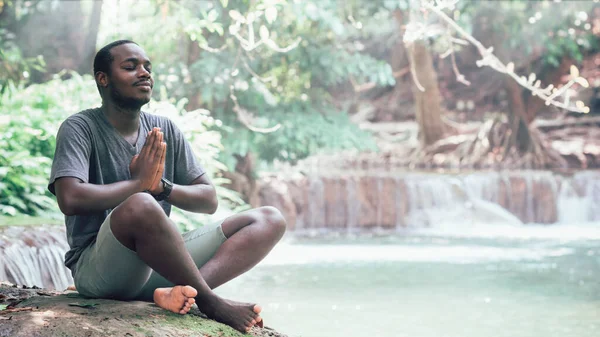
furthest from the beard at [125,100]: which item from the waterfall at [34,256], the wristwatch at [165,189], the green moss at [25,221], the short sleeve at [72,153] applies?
the green moss at [25,221]

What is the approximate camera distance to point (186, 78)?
9.85m

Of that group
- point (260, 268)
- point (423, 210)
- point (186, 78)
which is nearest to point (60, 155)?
point (260, 268)

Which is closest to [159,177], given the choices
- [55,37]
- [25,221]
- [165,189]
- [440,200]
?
[165,189]

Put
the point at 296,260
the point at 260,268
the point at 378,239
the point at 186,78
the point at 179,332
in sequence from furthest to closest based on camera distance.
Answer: the point at 378,239 < the point at 186,78 < the point at 296,260 < the point at 260,268 < the point at 179,332

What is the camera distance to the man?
2.96 m

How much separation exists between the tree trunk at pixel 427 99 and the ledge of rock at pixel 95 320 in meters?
11.6

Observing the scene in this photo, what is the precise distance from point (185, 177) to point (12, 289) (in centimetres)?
94

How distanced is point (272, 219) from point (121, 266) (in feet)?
2.14

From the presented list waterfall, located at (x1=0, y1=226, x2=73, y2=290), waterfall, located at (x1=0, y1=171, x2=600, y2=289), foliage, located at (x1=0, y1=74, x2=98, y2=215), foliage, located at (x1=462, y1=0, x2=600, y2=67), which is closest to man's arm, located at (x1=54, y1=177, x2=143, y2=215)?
waterfall, located at (x1=0, y1=226, x2=73, y2=290)

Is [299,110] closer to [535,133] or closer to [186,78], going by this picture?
[186,78]

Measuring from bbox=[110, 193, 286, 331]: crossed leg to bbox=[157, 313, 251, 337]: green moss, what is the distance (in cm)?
3

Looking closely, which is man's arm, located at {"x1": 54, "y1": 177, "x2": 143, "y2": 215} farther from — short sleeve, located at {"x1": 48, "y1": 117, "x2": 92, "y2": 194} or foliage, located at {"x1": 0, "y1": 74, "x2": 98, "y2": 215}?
foliage, located at {"x1": 0, "y1": 74, "x2": 98, "y2": 215}

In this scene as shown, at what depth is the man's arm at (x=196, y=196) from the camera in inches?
129

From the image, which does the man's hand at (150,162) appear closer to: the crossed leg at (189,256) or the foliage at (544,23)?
the crossed leg at (189,256)
